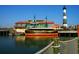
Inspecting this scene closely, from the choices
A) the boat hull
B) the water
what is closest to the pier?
the boat hull

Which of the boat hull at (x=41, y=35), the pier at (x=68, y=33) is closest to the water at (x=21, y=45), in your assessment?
the boat hull at (x=41, y=35)

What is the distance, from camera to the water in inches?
129

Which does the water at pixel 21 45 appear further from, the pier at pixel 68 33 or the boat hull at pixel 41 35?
the pier at pixel 68 33

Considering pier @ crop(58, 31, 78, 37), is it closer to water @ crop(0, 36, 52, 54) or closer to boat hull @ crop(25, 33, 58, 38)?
boat hull @ crop(25, 33, 58, 38)

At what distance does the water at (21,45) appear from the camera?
10.7 ft

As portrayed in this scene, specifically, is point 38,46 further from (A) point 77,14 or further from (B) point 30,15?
(A) point 77,14

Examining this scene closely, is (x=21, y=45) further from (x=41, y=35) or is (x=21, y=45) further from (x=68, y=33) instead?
(x=68, y=33)

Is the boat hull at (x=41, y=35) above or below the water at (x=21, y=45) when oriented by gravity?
above

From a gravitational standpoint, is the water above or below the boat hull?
below

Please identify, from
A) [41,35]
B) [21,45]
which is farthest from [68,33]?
[21,45]

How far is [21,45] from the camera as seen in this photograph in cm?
331

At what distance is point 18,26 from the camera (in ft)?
11.0
